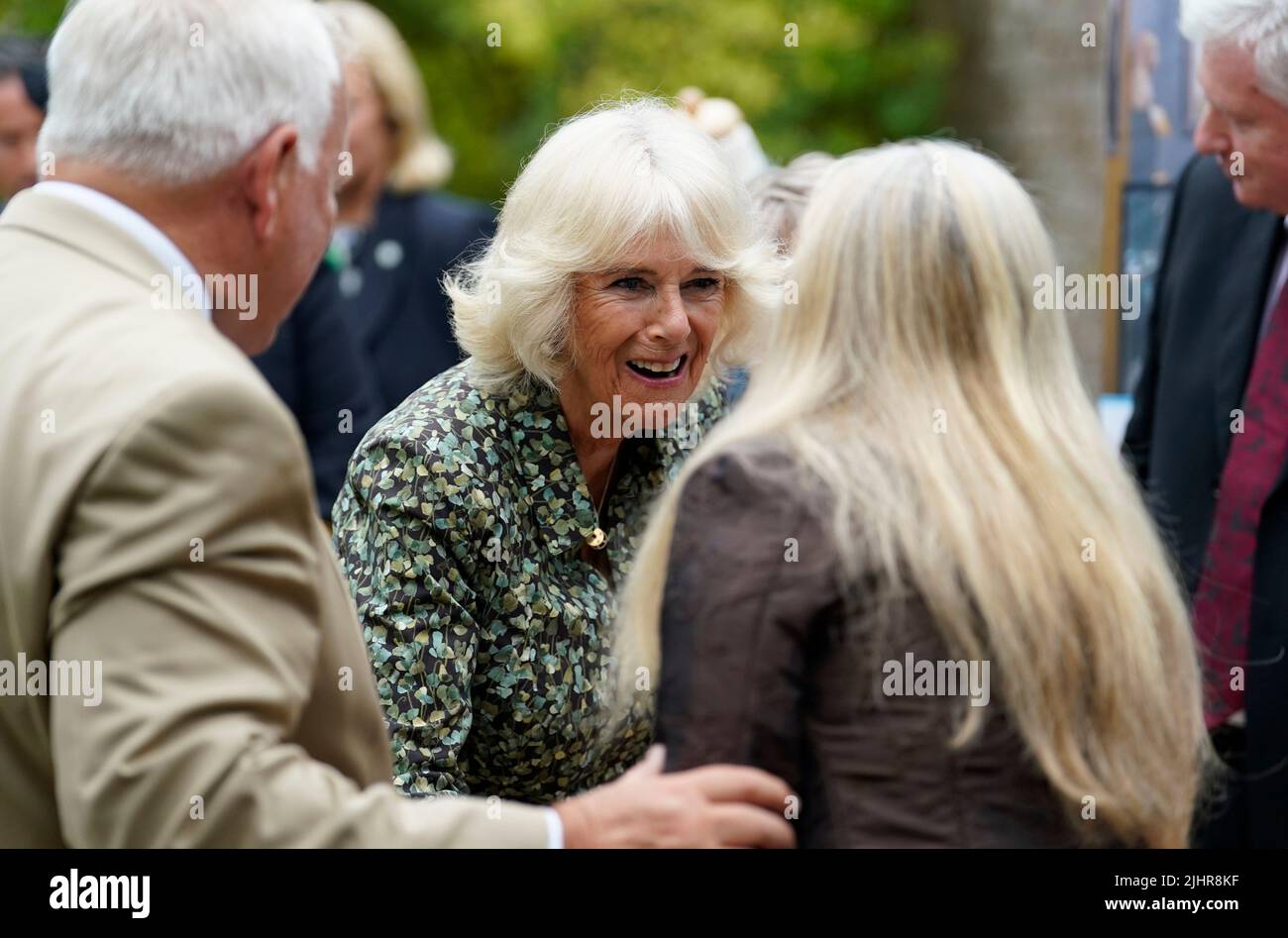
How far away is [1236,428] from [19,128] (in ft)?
12.4


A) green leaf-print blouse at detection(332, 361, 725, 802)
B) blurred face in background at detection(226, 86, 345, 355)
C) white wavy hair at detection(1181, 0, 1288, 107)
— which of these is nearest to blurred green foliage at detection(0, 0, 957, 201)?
white wavy hair at detection(1181, 0, 1288, 107)

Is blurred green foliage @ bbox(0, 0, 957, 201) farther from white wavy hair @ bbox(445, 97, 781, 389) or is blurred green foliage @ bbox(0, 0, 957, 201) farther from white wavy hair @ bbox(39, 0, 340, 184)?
white wavy hair @ bbox(39, 0, 340, 184)

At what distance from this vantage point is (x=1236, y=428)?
12.3 ft

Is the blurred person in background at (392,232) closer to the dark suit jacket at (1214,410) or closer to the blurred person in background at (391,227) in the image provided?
the blurred person in background at (391,227)

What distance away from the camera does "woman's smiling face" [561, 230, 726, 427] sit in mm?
3281

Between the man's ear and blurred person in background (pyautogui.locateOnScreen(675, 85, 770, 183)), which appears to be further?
blurred person in background (pyautogui.locateOnScreen(675, 85, 770, 183))

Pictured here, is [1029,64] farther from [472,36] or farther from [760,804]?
[760,804]

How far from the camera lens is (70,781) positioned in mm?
1846

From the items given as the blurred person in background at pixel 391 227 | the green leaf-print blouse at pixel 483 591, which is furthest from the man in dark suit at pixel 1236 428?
the blurred person in background at pixel 391 227

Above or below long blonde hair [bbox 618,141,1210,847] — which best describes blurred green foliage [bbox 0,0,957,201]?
above

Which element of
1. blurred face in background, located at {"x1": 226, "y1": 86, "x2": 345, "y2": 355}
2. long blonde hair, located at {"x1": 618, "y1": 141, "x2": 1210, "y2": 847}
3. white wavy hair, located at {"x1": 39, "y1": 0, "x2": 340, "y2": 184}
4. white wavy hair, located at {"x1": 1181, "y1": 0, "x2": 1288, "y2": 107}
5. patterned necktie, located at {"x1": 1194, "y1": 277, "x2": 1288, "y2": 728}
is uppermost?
white wavy hair, located at {"x1": 1181, "y1": 0, "x2": 1288, "y2": 107}

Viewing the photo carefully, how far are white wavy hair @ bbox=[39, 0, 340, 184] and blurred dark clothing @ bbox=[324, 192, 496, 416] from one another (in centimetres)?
351

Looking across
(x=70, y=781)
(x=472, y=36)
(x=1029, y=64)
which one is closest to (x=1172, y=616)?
(x=70, y=781)

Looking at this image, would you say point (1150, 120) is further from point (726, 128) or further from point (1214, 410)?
point (1214, 410)
